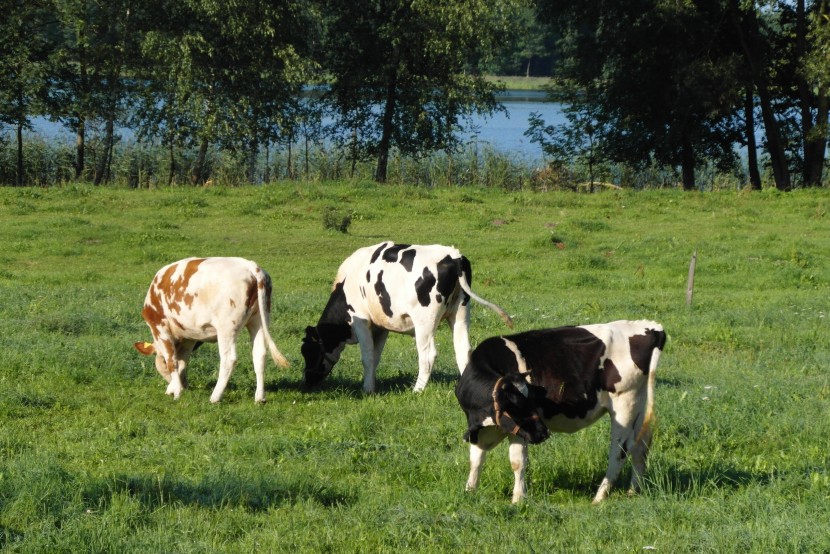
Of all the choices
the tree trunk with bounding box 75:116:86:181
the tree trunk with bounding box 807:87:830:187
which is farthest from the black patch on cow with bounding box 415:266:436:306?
the tree trunk with bounding box 75:116:86:181

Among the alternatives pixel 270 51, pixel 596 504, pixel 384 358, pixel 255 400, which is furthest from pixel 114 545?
pixel 270 51

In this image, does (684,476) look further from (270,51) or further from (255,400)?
(270,51)

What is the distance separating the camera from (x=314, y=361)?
1205 cm

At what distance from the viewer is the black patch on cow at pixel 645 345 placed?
287 inches

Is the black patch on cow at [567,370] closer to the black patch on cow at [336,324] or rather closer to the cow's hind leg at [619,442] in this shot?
the cow's hind leg at [619,442]

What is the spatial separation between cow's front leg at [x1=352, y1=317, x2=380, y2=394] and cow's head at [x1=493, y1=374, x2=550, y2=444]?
4.75 m

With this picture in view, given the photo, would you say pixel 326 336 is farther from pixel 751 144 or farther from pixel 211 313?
pixel 751 144

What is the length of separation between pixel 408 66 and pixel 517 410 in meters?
30.0

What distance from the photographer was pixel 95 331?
565 inches

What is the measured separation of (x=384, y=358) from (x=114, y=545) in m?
7.91

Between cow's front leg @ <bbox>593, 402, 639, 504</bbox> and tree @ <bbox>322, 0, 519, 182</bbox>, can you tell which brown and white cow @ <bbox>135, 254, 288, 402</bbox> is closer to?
cow's front leg @ <bbox>593, 402, 639, 504</bbox>

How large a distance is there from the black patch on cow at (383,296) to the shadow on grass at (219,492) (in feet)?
14.6

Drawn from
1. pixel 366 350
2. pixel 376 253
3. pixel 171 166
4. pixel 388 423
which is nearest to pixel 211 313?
pixel 366 350

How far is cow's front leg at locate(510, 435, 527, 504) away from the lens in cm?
706
